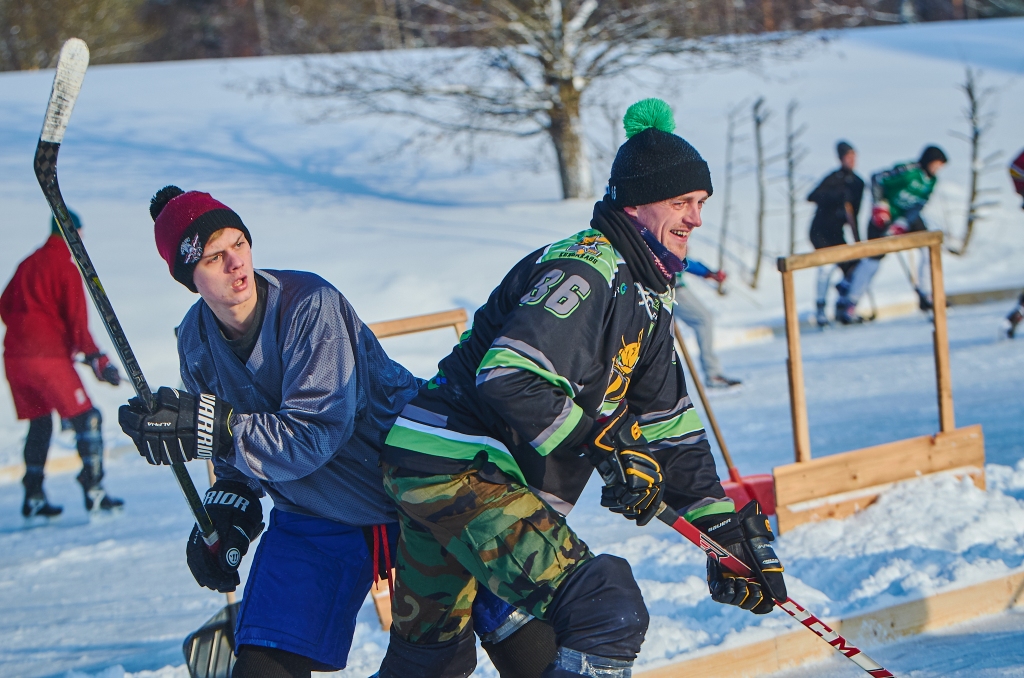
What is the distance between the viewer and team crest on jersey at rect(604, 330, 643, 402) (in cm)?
218

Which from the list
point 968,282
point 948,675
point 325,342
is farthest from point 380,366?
point 968,282

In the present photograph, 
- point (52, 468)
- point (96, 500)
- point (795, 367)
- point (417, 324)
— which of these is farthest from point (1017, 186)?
point (52, 468)

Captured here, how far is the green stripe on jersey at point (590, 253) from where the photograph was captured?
6.81ft

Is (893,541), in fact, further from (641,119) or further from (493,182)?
(493,182)

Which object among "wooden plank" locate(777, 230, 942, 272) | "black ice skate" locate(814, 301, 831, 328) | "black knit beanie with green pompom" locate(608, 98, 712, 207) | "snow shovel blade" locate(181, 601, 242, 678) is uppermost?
"black knit beanie with green pompom" locate(608, 98, 712, 207)

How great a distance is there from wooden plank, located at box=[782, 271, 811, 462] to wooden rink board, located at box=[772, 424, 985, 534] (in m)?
0.10

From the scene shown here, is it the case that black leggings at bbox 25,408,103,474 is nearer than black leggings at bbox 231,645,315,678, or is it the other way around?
black leggings at bbox 231,645,315,678

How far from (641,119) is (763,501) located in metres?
2.43

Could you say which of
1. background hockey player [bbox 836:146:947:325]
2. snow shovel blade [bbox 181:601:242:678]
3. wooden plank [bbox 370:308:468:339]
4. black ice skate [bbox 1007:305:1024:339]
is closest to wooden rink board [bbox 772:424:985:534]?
wooden plank [bbox 370:308:468:339]

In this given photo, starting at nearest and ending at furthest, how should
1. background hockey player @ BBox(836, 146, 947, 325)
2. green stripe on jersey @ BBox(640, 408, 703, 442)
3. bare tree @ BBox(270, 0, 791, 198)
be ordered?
green stripe on jersey @ BBox(640, 408, 703, 442) → background hockey player @ BBox(836, 146, 947, 325) → bare tree @ BBox(270, 0, 791, 198)

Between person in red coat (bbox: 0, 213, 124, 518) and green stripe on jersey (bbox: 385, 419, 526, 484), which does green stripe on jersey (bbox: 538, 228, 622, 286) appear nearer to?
green stripe on jersey (bbox: 385, 419, 526, 484)

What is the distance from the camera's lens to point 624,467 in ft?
6.65

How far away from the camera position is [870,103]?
1780 centimetres

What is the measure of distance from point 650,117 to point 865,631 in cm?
207
